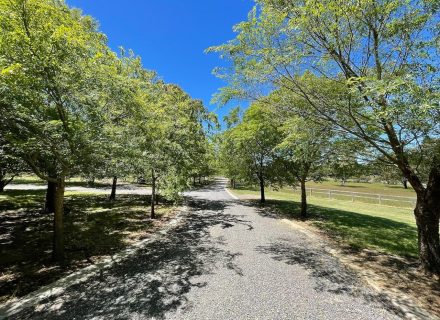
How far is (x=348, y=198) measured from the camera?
22875mm

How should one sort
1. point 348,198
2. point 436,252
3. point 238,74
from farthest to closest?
point 348,198 < point 238,74 < point 436,252

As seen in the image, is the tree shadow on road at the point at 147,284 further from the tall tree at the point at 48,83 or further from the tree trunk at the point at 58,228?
the tall tree at the point at 48,83

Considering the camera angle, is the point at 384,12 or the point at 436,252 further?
the point at 436,252

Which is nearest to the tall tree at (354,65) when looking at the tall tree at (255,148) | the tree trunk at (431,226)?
the tree trunk at (431,226)

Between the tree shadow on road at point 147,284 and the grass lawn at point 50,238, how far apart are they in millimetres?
904

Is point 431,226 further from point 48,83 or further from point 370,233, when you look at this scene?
point 48,83

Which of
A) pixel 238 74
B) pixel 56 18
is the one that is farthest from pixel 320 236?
pixel 56 18

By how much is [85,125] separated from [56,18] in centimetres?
206

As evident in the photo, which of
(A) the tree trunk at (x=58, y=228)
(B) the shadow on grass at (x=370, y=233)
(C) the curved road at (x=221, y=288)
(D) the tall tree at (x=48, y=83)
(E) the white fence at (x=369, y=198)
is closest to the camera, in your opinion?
(C) the curved road at (x=221, y=288)

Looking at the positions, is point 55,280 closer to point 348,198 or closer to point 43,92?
point 43,92

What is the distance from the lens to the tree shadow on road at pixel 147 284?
3.79 meters

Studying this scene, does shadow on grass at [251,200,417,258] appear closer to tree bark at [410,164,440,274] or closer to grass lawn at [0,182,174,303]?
tree bark at [410,164,440,274]

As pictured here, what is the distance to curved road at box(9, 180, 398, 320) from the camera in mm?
3764

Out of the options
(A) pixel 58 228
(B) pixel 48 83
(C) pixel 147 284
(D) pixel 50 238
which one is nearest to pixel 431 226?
(C) pixel 147 284
